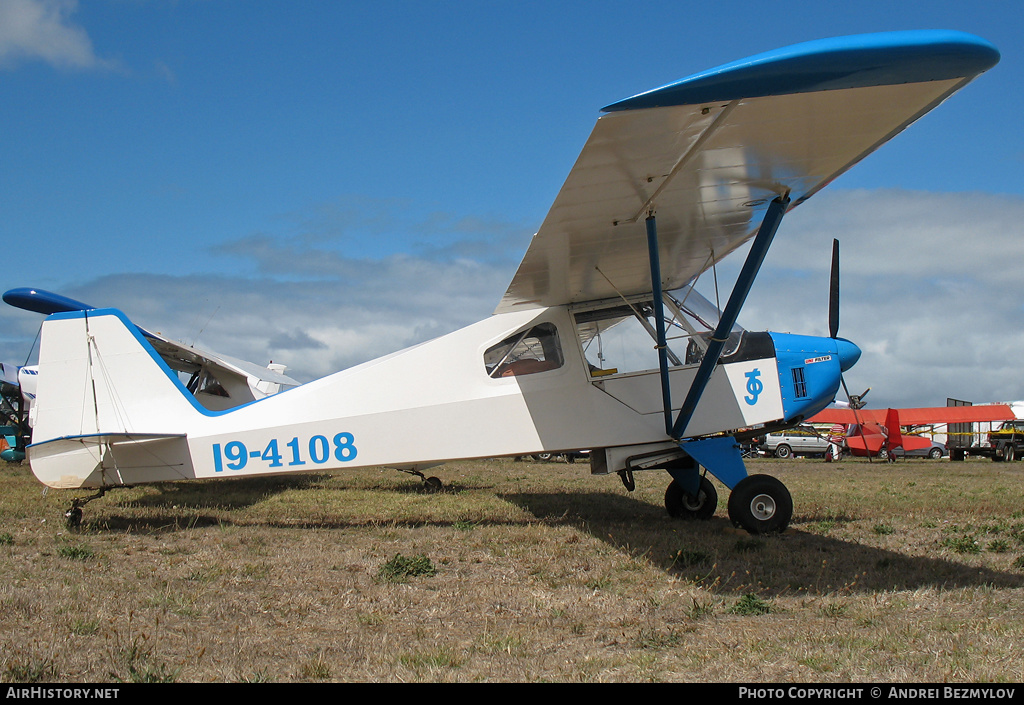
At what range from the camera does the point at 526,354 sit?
747 cm

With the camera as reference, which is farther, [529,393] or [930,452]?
[930,452]

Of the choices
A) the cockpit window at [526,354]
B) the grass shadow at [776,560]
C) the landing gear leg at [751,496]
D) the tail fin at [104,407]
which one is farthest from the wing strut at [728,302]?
the tail fin at [104,407]

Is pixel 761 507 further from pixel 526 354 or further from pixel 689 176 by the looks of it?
pixel 689 176

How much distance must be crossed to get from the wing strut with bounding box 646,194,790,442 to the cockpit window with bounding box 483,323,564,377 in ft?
4.26

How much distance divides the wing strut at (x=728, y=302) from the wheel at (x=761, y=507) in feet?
2.93

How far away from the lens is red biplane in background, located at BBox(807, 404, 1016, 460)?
86.3ft

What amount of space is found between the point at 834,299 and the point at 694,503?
2878 millimetres

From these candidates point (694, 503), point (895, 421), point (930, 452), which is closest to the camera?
point (694, 503)

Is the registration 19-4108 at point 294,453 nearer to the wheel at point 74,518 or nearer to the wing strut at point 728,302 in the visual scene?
the wheel at point 74,518

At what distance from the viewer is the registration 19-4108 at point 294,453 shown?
7273 mm

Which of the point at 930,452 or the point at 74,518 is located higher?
the point at 74,518

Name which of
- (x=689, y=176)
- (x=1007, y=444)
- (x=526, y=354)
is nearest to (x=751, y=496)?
Answer: (x=526, y=354)

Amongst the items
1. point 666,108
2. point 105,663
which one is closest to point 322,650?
point 105,663

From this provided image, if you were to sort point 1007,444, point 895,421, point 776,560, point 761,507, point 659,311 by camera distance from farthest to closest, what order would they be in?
1. point 1007,444
2. point 895,421
3. point 761,507
4. point 659,311
5. point 776,560
